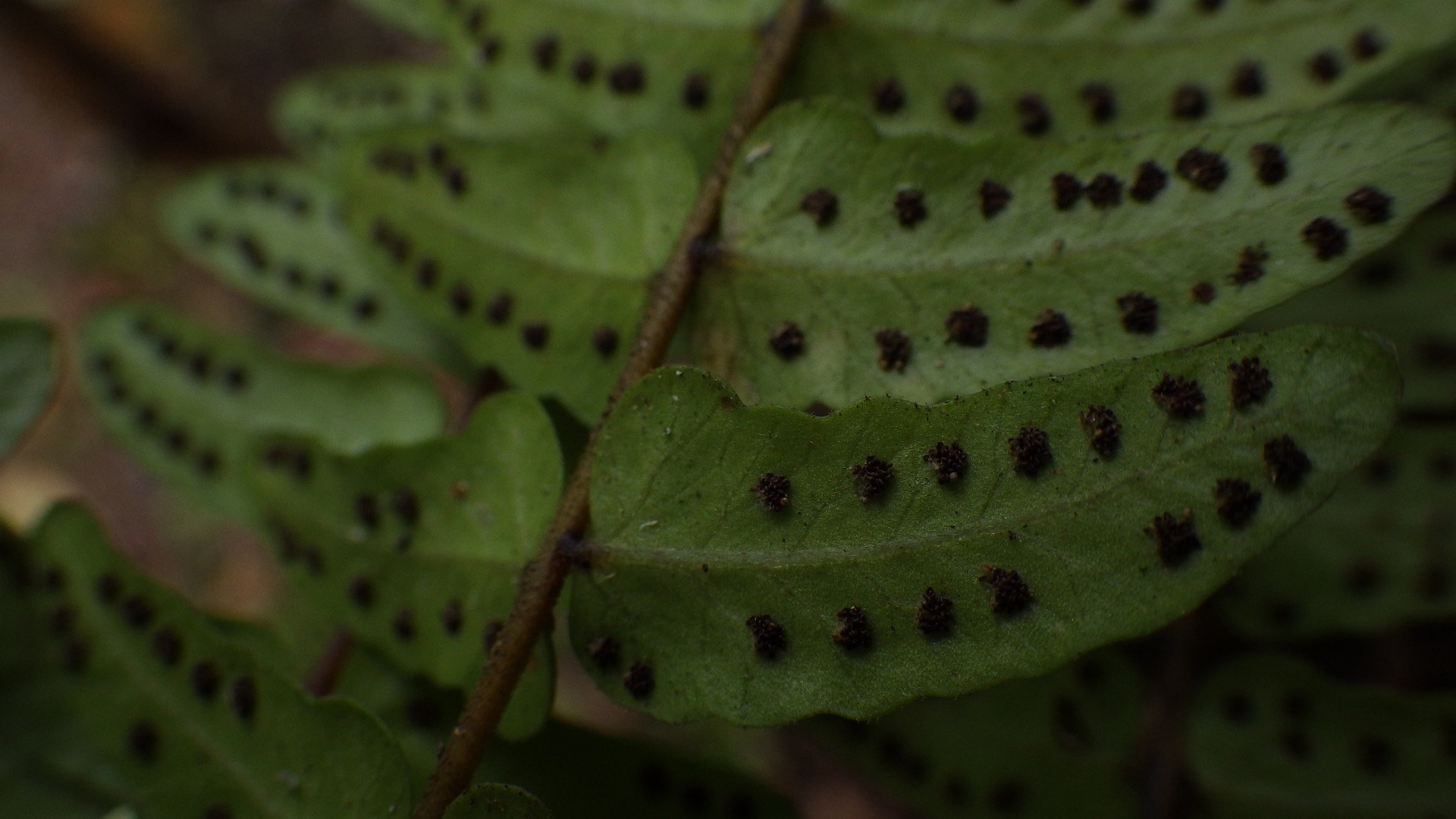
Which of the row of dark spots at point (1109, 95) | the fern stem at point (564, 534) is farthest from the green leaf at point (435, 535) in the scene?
the row of dark spots at point (1109, 95)

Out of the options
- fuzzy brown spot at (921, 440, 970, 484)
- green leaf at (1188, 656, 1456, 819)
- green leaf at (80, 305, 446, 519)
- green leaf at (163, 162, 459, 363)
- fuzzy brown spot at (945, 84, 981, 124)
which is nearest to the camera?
fuzzy brown spot at (921, 440, 970, 484)

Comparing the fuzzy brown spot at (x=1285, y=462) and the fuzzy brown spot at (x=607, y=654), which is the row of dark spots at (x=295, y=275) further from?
the fuzzy brown spot at (x=1285, y=462)

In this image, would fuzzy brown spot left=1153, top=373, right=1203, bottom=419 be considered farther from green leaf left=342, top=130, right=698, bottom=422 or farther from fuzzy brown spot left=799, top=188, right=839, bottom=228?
green leaf left=342, top=130, right=698, bottom=422

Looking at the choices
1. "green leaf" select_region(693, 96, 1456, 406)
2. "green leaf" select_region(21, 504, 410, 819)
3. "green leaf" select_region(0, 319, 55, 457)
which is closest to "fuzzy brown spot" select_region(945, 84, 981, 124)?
"green leaf" select_region(693, 96, 1456, 406)

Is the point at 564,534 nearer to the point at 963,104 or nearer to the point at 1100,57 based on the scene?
the point at 963,104

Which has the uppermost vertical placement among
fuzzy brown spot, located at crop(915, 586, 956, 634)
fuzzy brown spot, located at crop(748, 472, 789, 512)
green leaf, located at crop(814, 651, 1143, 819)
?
A: fuzzy brown spot, located at crop(748, 472, 789, 512)

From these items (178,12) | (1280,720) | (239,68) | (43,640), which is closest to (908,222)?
(1280,720)

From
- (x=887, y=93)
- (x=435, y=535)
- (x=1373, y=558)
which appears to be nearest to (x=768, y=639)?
(x=435, y=535)
